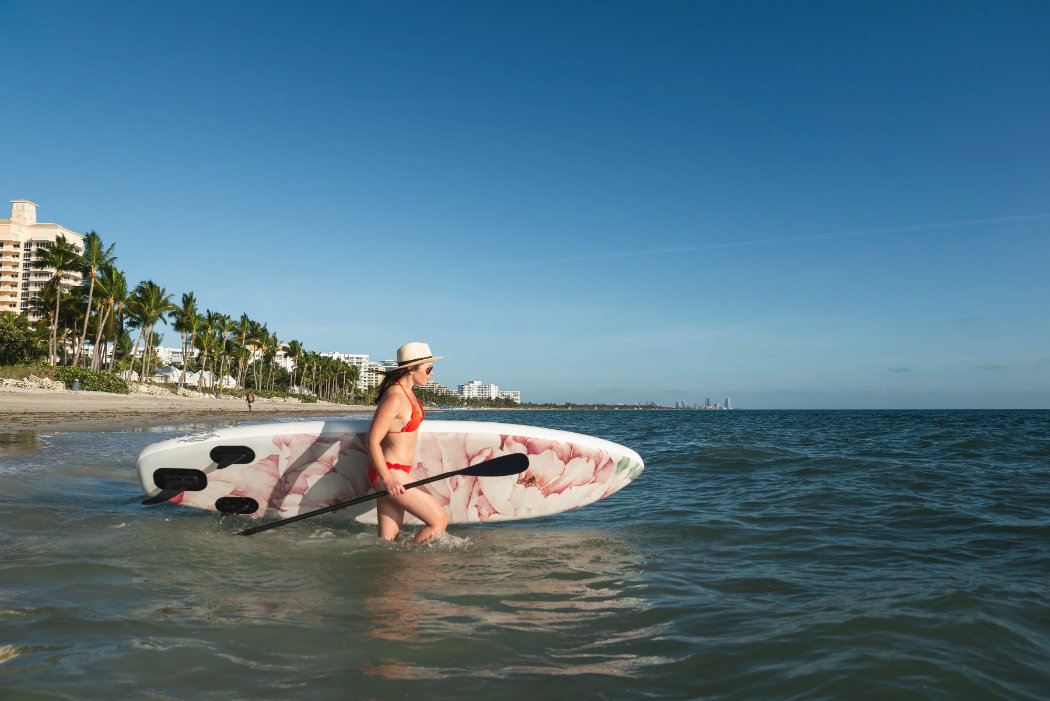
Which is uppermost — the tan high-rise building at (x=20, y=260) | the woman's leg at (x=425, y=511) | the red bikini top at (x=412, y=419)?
the tan high-rise building at (x=20, y=260)

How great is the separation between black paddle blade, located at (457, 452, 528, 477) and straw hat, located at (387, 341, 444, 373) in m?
0.94

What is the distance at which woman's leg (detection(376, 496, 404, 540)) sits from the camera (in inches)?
191

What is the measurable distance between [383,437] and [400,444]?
5.3 inches

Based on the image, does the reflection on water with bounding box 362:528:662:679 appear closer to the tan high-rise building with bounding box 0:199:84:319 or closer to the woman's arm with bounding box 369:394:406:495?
the woman's arm with bounding box 369:394:406:495

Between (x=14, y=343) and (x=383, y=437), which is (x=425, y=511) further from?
(x=14, y=343)

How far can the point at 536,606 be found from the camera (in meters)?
3.43

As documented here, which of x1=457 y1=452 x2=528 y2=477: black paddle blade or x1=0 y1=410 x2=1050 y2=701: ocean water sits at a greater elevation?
x1=457 y1=452 x2=528 y2=477: black paddle blade

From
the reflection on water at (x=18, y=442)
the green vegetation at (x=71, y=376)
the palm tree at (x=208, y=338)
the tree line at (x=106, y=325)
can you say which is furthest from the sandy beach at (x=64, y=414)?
the palm tree at (x=208, y=338)

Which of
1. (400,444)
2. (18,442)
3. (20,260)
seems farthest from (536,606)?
(20,260)

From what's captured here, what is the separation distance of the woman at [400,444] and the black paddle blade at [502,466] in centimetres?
45

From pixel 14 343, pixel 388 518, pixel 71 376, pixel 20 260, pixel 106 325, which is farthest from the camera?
pixel 20 260

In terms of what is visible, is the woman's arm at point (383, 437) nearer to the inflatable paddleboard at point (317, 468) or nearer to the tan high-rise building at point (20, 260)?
the inflatable paddleboard at point (317, 468)

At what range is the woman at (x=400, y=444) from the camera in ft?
14.9

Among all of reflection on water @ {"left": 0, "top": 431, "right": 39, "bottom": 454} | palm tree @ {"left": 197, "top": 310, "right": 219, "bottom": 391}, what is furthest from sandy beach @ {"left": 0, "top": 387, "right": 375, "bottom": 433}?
palm tree @ {"left": 197, "top": 310, "right": 219, "bottom": 391}
